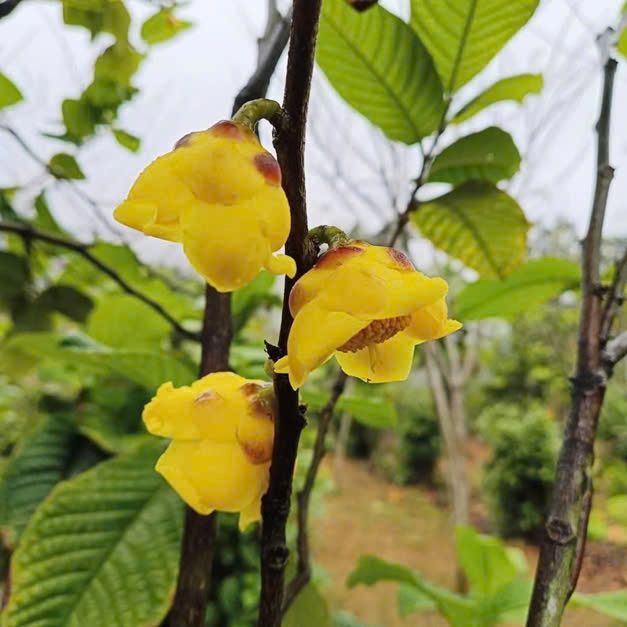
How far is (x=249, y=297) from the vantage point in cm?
87

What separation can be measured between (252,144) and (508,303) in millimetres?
455

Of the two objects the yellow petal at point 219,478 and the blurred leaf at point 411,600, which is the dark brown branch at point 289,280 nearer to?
the yellow petal at point 219,478

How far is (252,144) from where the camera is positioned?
214 millimetres

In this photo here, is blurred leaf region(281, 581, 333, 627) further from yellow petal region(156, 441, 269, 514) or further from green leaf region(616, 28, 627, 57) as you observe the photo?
green leaf region(616, 28, 627, 57)

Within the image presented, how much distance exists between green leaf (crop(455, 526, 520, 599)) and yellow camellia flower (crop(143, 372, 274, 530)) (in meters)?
0.64

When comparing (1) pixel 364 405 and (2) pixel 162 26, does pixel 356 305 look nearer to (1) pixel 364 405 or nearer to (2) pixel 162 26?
(1) pixel 364 405

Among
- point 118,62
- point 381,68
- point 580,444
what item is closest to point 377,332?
point 580,444

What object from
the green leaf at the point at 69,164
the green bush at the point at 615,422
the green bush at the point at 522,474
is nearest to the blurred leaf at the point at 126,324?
the green leaf at the point at 69,164

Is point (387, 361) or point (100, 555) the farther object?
point (100, 555)

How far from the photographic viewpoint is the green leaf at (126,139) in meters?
0.79

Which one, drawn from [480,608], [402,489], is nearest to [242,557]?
[480,608]

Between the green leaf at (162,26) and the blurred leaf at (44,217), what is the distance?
0.27m

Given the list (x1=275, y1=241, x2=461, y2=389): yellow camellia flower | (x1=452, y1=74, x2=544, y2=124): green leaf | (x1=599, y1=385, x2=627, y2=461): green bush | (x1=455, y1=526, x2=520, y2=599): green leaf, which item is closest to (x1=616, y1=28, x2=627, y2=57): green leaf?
(x1=452, y1=74, x2=544, y2=124): green leaf

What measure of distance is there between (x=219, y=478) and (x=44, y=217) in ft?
2.41
